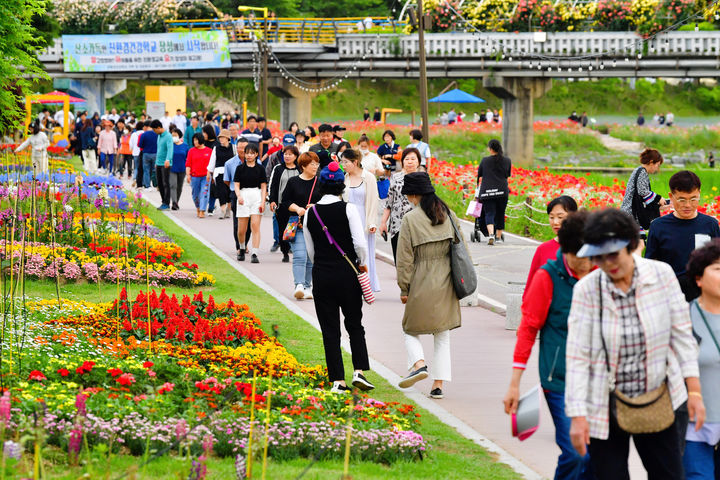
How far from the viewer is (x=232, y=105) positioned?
7794 centimetres

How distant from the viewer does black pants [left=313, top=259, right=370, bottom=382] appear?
9680 mm

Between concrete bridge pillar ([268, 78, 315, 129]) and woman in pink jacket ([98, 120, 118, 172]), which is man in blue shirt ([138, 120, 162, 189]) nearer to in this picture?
woman in pink jacket ([98, 120, 118, 172])

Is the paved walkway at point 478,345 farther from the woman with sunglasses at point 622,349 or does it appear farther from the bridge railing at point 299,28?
the bridge railing at point 299,28

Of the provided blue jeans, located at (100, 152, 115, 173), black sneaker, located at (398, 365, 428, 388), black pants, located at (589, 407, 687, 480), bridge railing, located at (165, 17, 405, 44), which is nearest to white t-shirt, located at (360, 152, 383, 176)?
black sneaker, located at (398, 365, 428, 388)

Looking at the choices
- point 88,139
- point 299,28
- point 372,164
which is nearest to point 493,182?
point 372,164

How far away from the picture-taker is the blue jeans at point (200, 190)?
25.4m

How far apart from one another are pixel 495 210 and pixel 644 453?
15.8 meters

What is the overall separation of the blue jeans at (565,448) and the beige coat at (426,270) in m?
3.57

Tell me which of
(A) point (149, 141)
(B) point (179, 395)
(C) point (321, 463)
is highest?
(A) point (149, 141)

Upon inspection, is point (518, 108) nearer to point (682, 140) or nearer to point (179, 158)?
point (682, 140)

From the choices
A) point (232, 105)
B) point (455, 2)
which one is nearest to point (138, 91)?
point (232, 105)

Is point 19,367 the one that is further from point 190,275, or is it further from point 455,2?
point 455,2

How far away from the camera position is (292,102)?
57344 mm

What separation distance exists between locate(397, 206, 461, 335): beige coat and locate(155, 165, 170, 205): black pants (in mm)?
17375
